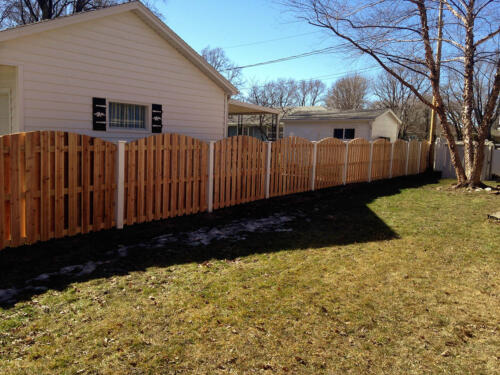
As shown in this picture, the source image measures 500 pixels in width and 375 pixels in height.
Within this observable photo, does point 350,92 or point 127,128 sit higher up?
point 350,92

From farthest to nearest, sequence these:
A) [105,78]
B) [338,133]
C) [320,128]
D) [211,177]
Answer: [320,128] → [338,133] → [105,78] → [211,177]

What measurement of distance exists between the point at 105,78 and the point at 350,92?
50946 millimetres

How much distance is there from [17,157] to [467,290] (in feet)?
18.6

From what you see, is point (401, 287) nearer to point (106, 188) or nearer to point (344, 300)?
point (344, 300)

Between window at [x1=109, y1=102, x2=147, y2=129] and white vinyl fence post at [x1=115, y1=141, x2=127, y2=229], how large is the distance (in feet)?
10.5

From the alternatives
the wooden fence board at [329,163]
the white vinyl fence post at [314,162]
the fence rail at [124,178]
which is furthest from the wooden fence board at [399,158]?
the fence rail at [124,178]

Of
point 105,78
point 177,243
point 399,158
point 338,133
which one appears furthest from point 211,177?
point 338,133

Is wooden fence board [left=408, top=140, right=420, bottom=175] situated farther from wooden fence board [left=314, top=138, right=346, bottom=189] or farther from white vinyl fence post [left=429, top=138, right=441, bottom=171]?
wooden fence board [left=314, top=138, right=346, bottom=189]

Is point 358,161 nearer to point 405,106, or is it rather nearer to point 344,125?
point 344,125

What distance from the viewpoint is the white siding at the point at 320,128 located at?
23.5 meters

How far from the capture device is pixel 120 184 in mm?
6094

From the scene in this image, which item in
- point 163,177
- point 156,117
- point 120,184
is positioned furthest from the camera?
point 156,117

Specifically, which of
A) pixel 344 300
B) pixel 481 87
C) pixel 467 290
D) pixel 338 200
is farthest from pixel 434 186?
pixel 481 87

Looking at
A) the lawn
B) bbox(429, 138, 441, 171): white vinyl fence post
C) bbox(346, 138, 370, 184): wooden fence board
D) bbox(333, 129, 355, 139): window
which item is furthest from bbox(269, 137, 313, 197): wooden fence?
bbox(333, 129, 355, 139): window
